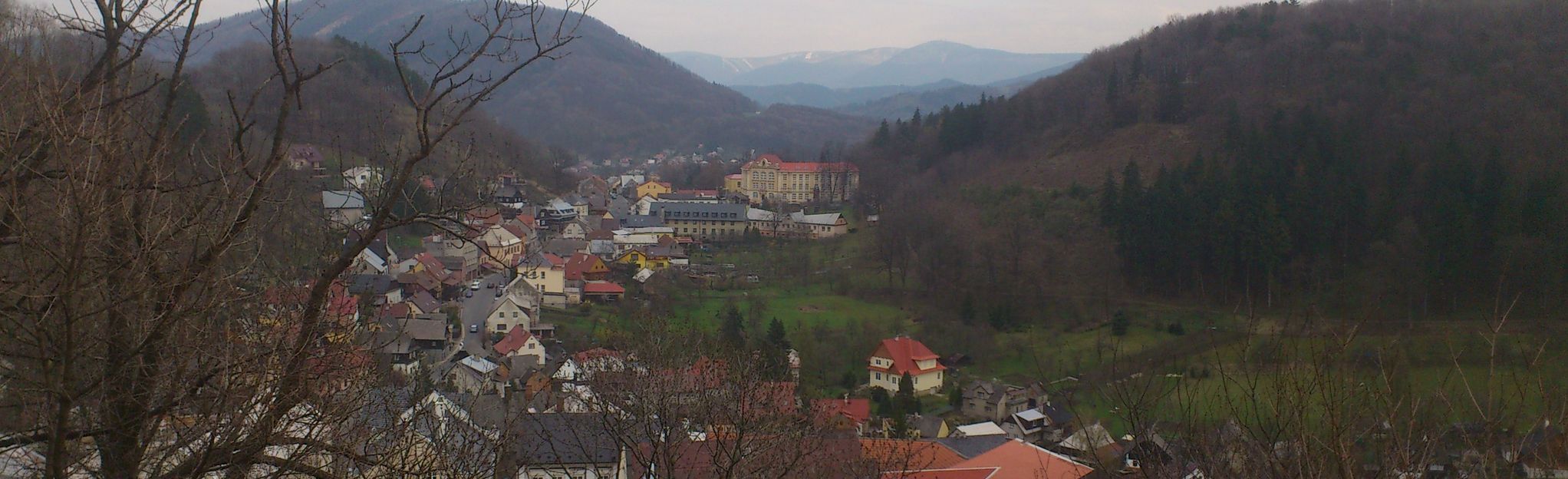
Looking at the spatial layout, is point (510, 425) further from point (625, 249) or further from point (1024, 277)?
point (625, 249)

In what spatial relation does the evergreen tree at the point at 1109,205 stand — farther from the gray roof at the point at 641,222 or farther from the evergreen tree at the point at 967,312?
the gray roof at the point at 641,222

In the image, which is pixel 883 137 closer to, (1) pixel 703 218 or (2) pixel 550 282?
(1) pixel 703 218

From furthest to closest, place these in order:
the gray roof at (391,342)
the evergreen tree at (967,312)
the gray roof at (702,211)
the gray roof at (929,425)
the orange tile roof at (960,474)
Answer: the gray roof at (702,211)
the evergreen tree at (967,312)
the gray roof at (929,425)
the orange tile roof at (960,474)
the gray roof at (391,342)

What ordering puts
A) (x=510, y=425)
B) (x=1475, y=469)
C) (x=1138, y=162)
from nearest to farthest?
(x=1475, y=469) → (x=510, y=425) → (x=1138, y=162)

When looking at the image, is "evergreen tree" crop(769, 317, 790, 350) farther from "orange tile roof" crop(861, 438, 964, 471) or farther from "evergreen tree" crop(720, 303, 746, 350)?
"orange tile roof" crop(861, 438, 964, 471)

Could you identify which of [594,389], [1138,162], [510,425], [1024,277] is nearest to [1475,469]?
[510,425]

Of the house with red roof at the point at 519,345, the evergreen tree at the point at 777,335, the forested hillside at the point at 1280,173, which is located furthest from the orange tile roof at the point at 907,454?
the house with red roof at the point at 519,345

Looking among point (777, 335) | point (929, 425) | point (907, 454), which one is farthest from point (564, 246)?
point (907, 454)

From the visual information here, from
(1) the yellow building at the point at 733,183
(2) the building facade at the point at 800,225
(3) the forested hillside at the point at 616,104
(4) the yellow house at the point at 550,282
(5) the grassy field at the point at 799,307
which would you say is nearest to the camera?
(5) the grassy field at the point at 799,307
